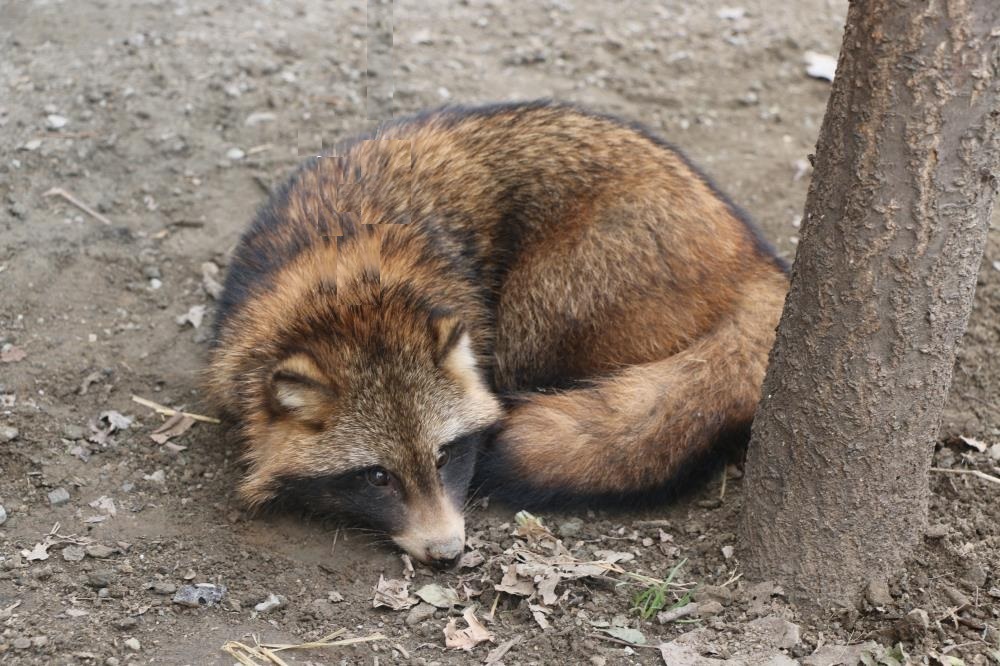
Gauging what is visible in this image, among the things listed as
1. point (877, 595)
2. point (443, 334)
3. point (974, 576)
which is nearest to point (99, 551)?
point (443, 334)

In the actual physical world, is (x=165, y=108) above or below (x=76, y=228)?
above

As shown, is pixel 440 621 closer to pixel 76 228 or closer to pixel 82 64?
pixel 76 228

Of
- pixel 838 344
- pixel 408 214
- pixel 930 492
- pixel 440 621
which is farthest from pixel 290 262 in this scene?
pixel 930 492

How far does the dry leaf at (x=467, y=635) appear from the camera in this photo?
3984 mm

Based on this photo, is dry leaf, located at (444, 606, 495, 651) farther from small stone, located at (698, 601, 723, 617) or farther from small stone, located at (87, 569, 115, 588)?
small stone, located at (87, 569, 115, 588)

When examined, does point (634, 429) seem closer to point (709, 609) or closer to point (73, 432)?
point (709, 609)

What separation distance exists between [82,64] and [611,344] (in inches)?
198

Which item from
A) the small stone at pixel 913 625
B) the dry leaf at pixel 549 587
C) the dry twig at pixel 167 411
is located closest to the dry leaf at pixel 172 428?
the dry twig at pixel 167 411

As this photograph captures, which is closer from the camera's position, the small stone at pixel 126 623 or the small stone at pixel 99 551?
the small stone at pixel 126 623

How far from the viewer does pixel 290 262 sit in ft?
16.7

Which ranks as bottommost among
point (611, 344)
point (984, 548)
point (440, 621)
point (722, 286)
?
point (440, 621)

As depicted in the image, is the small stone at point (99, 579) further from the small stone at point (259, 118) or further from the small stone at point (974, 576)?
the small stone at point (259, 118)

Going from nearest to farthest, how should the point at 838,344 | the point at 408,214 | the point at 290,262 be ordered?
1. the point at 838,344
2. the point at 290,262
3. the point at 408,214

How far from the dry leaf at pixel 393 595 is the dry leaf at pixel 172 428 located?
152 centimetres
